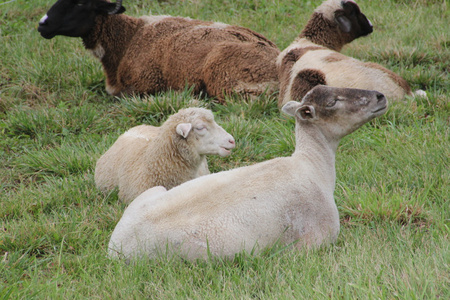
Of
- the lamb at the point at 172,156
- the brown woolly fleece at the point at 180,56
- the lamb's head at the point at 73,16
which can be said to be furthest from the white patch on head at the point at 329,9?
the lamb at the point at 172,156

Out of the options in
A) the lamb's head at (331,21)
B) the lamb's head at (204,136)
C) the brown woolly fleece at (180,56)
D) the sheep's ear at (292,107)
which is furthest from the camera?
the lamb's head at (331,21)

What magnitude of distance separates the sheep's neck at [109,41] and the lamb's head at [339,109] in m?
4.75

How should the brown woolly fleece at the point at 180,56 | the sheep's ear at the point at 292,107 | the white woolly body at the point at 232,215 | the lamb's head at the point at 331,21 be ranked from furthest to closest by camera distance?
the lamb's head at the point at 331,21 < the brown woolly fleece at the point at 180,56 < the sheep's ear at the point at 292,107 < the white woolly body at the point at 232,215

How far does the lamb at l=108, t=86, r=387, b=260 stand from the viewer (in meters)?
3.83

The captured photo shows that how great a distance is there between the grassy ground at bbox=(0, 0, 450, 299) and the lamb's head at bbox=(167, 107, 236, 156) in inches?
31.1

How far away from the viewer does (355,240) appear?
4051 millimetres

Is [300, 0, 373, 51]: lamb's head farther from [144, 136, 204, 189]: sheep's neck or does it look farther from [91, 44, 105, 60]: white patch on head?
[144, 136, 204, 189]: sheep's neck

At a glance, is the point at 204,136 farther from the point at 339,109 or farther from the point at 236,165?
the point at 339,109

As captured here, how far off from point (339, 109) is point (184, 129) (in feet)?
4.63

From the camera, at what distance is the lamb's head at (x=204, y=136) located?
5184mm

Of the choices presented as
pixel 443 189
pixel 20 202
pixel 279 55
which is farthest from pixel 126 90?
pixel 443 189

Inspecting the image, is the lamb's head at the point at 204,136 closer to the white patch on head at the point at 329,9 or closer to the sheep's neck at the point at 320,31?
the sheep's neck at the point at 320,31

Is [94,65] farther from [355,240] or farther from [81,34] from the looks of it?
[355,240]

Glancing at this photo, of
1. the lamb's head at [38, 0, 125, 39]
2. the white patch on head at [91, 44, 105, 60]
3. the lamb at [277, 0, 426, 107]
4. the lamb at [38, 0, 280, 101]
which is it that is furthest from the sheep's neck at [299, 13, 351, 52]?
the white patch on head at [91, 44, 105, 60]
